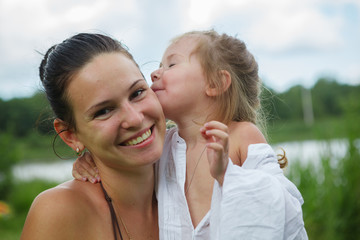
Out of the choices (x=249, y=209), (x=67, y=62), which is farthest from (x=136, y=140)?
(x=249, y=209)

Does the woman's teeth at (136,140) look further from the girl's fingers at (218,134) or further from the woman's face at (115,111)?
the girl's fingers at (218,134)

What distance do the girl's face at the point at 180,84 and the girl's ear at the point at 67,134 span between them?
57 centimetres

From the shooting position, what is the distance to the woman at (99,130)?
6.89 ft

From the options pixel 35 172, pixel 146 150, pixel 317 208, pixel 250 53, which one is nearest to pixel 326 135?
pixel 317 208

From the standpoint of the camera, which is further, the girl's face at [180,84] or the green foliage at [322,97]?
the green foliage at [322,97]

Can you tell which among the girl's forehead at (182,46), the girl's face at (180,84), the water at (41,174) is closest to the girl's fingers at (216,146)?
the girl's face at (180,84)

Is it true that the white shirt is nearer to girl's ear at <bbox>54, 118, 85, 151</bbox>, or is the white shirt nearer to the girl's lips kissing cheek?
the girl's lips kissing cheek

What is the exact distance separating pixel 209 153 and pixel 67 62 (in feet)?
2.89

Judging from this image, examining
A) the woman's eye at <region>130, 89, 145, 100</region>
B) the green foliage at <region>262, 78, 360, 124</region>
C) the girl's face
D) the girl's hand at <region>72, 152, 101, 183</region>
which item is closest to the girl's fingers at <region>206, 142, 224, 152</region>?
the woman's eye at <region>130, 89, 145, 100</region>

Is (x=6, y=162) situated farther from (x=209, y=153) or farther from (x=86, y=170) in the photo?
(x=209, y=153)

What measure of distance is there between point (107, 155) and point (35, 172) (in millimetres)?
10395

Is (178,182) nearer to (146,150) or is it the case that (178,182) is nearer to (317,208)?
(146,150)

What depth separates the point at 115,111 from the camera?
2.12 m

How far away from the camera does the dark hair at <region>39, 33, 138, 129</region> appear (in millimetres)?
2158
